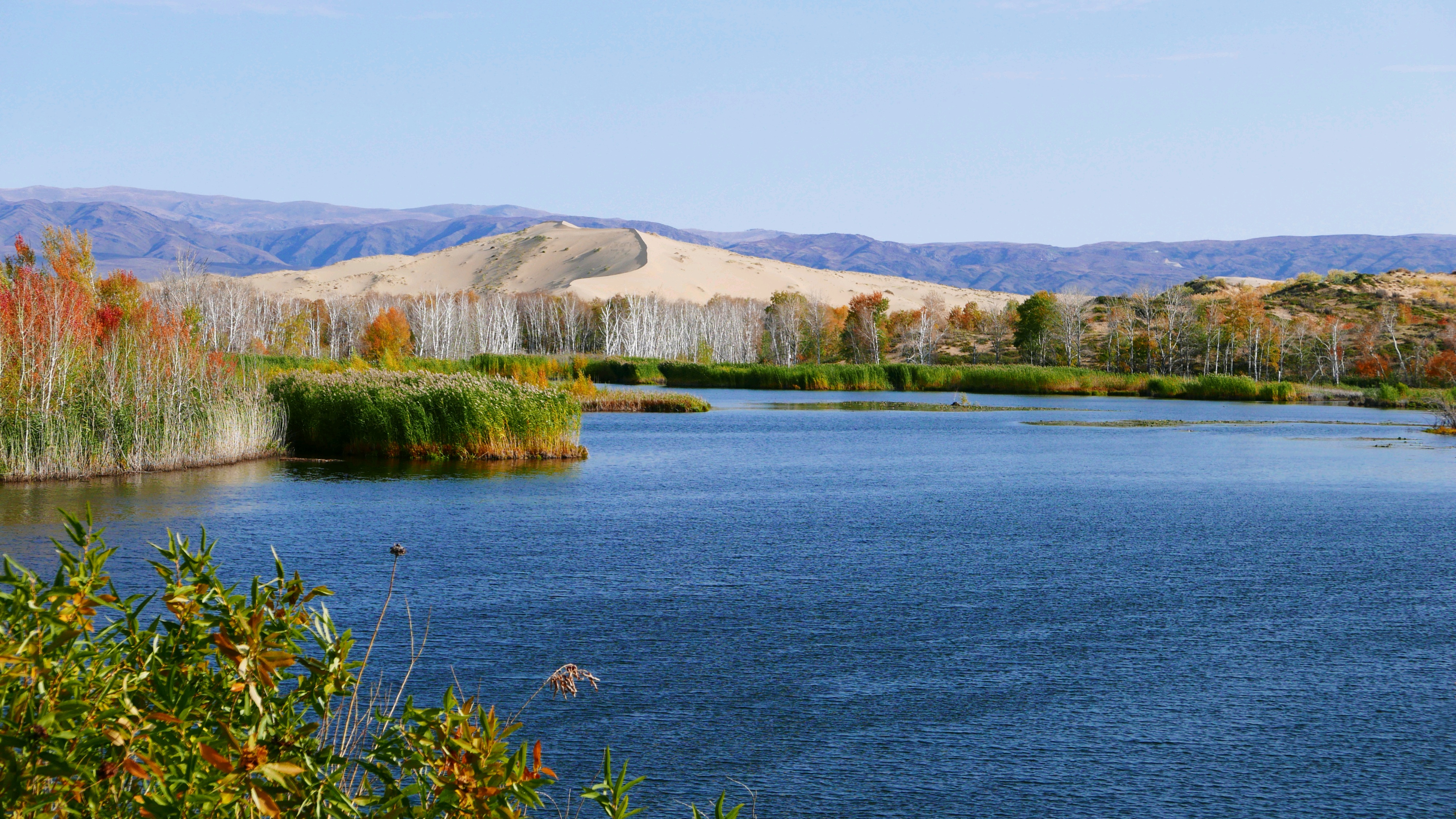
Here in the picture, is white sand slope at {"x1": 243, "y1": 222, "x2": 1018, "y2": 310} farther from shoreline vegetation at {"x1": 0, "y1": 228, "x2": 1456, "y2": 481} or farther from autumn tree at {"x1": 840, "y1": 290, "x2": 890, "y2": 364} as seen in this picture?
autumn tree at {"x1": 840, "y1": 290, "x2": 890, "y2": 364}

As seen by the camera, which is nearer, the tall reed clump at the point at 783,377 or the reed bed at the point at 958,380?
the reed bed at the point at 958,380

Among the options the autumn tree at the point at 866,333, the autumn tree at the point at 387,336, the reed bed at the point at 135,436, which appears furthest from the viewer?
the autumn tree at the point at 866,333

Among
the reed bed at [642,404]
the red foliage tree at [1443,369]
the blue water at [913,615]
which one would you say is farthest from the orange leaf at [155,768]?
the red foliage tree at [1443,369]

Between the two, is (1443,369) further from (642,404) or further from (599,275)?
(599,275)

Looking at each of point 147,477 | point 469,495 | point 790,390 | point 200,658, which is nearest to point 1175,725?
point 200,658

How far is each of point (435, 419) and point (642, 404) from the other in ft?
56.7

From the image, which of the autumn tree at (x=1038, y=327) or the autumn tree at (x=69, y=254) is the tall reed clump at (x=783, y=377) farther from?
the autumn tree at (x=69, y=254)

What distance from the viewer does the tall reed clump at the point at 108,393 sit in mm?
16906

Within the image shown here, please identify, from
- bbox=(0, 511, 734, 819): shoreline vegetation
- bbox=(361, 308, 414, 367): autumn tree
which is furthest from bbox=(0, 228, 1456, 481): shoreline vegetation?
bbox=(0, 511, 734, 819): shoreline vegetation

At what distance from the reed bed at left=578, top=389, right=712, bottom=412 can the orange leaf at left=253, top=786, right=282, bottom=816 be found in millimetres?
34009

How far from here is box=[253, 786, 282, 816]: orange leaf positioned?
2.73m

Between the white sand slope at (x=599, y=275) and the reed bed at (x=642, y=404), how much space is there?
76.4m

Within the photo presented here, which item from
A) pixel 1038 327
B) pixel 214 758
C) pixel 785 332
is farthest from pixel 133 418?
pixel 785 332

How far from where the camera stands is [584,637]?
8727 mm
